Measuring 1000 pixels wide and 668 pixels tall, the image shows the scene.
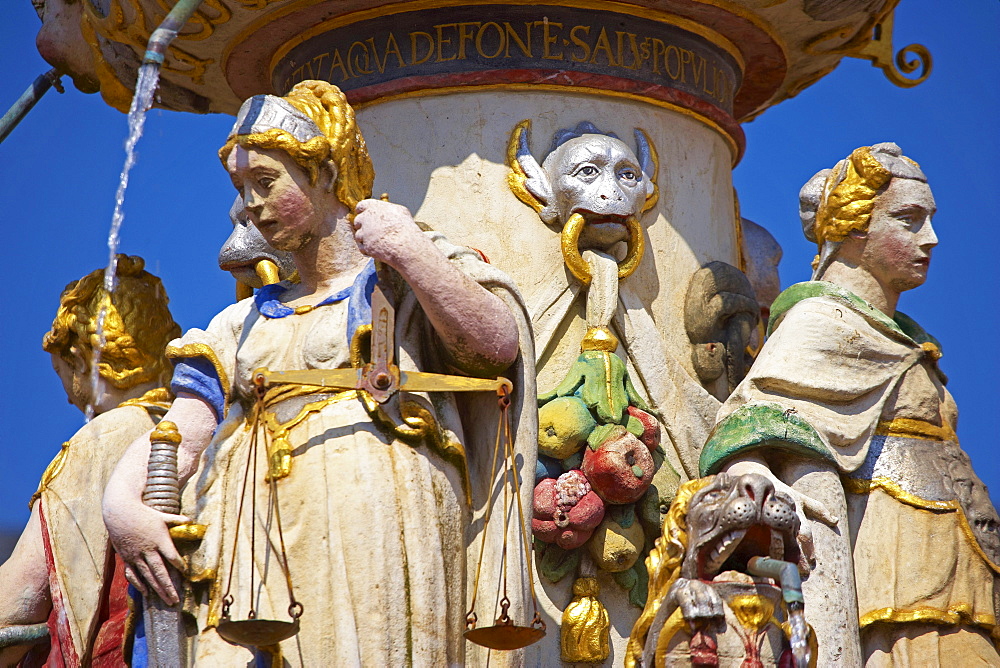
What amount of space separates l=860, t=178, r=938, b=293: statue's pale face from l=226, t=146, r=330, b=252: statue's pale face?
2.24 m

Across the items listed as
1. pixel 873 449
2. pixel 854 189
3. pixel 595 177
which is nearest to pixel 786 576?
pixel 873 449

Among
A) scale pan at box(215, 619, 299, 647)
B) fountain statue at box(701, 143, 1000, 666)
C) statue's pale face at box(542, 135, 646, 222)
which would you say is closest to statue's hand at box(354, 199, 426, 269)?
scale pan at box(215, 619, 299, 647)

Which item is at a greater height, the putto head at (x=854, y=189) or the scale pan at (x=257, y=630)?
the putto head at (x=854, y=189)

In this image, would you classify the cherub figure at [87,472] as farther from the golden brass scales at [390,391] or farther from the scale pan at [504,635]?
the scale pan at [504,635]

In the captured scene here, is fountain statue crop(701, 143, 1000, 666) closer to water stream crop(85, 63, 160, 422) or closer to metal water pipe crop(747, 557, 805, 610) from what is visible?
metal water pipe crop(747, 557, 805, 610)

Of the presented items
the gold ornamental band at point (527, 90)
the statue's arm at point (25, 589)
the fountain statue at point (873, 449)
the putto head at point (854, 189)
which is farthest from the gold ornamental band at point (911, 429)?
the statue's arm at point (25, 589)

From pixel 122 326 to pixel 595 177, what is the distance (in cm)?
191

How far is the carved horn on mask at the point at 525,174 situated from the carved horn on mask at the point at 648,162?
42 centimetres

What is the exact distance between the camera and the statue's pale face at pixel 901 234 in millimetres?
7793

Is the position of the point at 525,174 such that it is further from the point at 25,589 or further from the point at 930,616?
the point at 25,589

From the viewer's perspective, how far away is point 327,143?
675cm

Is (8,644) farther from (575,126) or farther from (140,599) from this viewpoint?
(575,126)

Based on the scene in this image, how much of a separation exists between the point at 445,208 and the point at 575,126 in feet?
1.99

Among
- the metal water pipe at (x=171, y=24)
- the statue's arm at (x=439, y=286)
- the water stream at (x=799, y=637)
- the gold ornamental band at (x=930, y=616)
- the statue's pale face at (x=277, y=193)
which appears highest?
the metal water pipe at (x=171, y=24)
